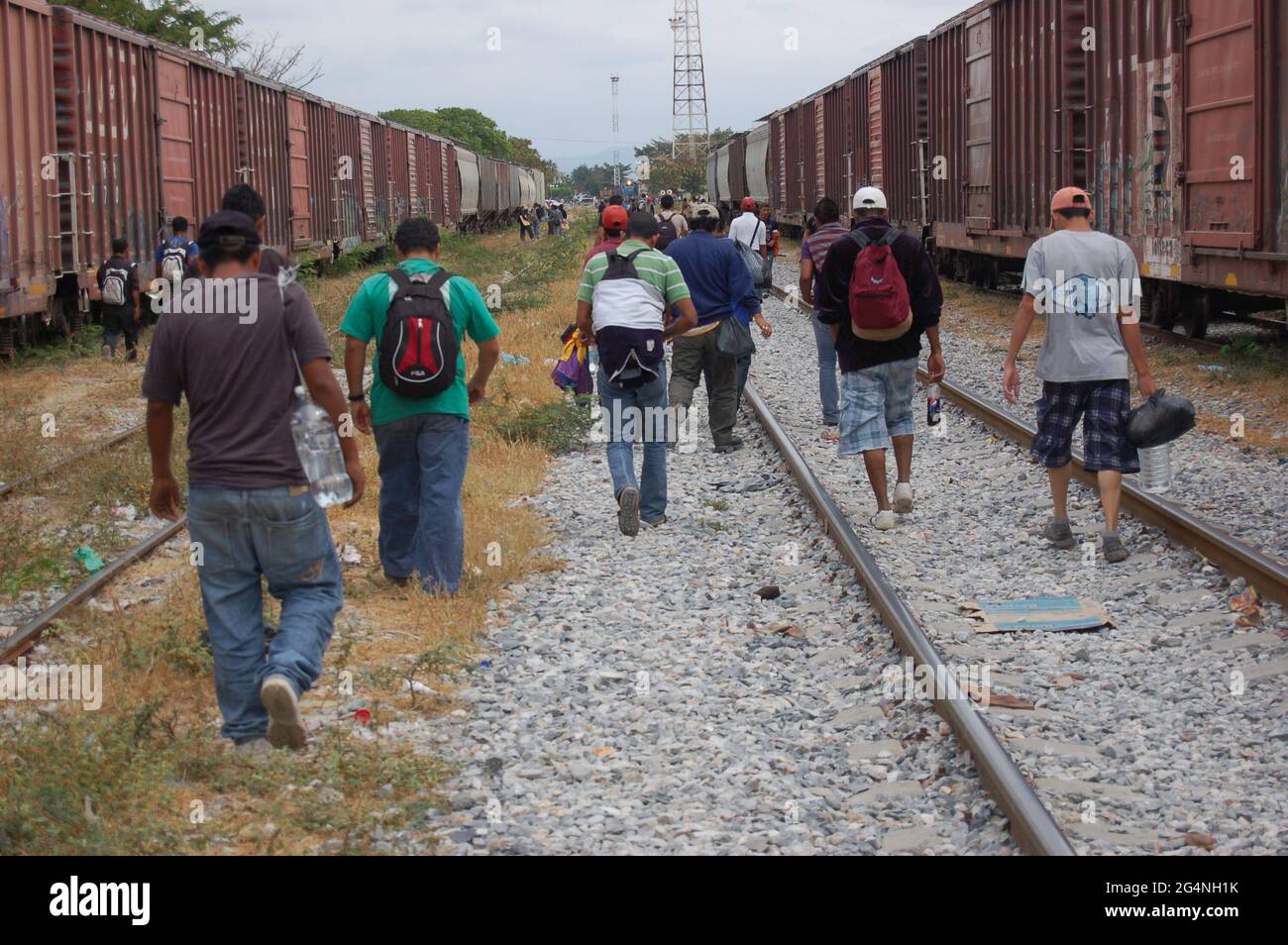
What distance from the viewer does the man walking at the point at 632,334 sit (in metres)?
8.56

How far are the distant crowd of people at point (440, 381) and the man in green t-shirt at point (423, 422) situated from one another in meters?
0.01

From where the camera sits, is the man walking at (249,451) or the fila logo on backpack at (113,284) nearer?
the man walking at (249,451)

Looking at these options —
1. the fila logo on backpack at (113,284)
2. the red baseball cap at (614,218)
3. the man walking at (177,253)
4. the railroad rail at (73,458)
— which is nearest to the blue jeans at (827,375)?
the red baseball cap at (614,218)

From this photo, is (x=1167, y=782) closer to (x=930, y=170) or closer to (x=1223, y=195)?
(x=1223, y=195)

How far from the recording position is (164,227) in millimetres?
18844

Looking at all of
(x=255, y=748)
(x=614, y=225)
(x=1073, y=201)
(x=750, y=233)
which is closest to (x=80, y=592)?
(x=255, y=748)

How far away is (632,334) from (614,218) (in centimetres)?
79

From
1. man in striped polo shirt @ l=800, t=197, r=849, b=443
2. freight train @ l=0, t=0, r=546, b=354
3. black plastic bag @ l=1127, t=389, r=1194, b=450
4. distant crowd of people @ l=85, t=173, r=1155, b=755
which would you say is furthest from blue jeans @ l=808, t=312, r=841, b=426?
freight train @ l=0, t=0, r=546, b=354

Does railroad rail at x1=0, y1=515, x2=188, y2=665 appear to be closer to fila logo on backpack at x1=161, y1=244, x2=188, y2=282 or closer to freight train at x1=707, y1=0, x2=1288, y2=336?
fila logo on backpack at x1=161, y1=244, x2=188, y2=282

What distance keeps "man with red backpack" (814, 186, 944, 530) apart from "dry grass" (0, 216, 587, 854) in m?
1.99

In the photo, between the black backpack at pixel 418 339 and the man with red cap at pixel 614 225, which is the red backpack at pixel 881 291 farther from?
the black backpack at pixel 418 339

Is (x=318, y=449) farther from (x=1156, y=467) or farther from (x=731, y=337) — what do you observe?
(x=731, y=337)
